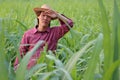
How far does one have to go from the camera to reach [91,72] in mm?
906

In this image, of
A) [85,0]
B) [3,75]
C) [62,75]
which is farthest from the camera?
[85,0]

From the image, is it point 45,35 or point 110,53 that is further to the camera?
point 45,35

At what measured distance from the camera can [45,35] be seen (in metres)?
2.69

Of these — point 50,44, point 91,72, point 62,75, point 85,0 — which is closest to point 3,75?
point 91,72

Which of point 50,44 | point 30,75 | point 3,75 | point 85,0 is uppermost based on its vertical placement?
point 3,75

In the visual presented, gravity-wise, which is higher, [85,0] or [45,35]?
[45,35]

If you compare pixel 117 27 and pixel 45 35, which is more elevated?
pixel 117 27

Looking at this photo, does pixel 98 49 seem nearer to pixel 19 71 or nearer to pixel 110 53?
pixel 110 53

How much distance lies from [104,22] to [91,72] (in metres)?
0.11

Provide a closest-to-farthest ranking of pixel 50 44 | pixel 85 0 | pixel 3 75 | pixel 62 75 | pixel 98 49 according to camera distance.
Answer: pixel 3 75, pixel 98 49, pixel 62 75, pixel 50 44, pixel 85 0

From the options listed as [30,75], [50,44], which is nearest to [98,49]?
[30,75]

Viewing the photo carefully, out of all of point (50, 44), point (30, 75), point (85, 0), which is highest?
point (30, 75)

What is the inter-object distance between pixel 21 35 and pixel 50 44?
0.73 ft

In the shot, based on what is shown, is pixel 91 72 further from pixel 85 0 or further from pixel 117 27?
pixel 85 0
